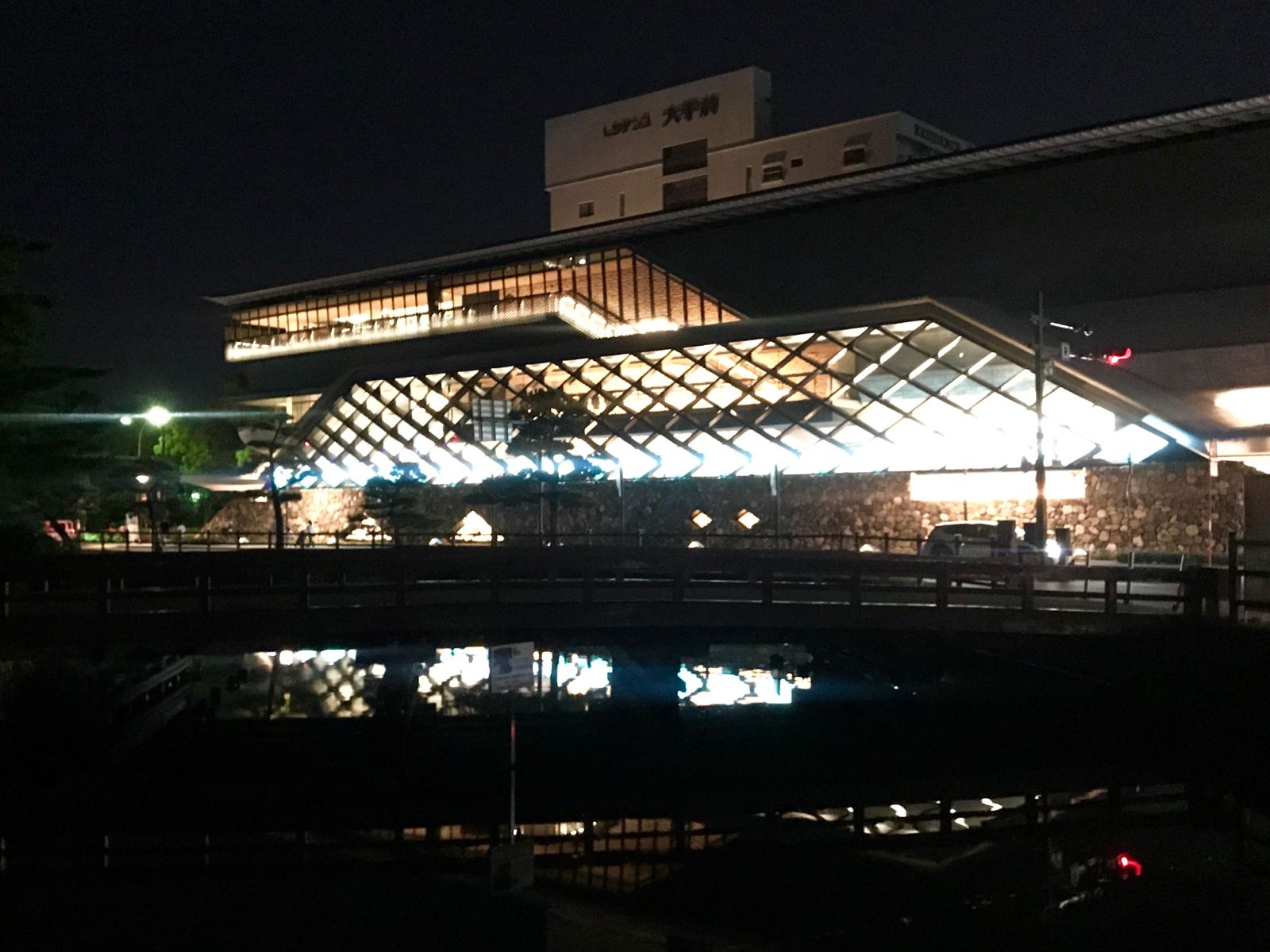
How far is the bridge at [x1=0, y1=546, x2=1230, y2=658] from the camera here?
17812 millimetres

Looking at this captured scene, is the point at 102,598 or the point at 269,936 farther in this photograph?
the point at 102,598

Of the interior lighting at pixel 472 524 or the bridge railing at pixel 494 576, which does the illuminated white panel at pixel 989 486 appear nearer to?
the bridge railing at pixel 494 576

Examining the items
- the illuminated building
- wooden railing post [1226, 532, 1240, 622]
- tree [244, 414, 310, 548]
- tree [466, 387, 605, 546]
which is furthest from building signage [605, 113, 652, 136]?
wooden railing post [1226, 532, 1240, 622]

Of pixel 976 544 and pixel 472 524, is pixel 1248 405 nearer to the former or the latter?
pixel 976 544

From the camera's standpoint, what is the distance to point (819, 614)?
1959 centimetres

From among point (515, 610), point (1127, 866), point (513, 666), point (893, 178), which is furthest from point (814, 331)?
point (1127, 866)

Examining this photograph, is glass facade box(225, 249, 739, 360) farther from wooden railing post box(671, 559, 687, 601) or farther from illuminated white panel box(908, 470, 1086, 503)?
wooden railing post box(671, 559, 687, 601)

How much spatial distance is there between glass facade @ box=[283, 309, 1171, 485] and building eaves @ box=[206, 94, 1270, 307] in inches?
188

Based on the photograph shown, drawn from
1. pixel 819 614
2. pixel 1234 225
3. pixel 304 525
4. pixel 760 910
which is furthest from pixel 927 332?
pixel 760 910

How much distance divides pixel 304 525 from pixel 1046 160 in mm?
37843

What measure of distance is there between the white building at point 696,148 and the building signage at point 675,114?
0.06 meters

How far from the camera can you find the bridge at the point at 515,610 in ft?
58.4

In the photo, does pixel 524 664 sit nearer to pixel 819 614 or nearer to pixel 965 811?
pixel 965 811

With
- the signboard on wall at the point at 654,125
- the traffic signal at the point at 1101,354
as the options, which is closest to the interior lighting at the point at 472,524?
the traffic signal at the point at 1101,354
